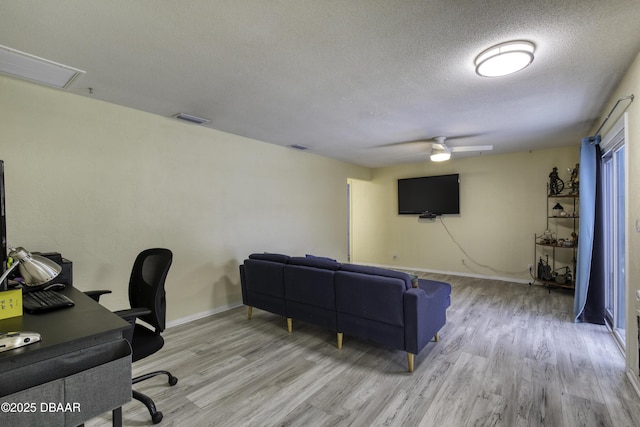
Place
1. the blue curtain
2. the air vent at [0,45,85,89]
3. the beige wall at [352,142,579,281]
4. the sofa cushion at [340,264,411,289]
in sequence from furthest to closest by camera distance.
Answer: the beige wall at [352,142,579,281] < the blue curtain < the sofa cushion at [340,264,411,289] < the air vent at [0,45,85,89]

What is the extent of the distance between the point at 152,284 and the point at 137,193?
5.35 feet

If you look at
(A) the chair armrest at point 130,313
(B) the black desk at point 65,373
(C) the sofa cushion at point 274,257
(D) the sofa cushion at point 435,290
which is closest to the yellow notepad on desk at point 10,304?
(B) the black desk at point 65,373

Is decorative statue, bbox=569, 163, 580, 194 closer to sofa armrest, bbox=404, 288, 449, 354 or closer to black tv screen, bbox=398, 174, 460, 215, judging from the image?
black tv screen, bbox=398, 174, 460, 215

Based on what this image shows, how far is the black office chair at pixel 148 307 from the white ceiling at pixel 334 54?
1.47m

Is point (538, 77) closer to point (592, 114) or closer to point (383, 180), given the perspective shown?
point (592, 114)

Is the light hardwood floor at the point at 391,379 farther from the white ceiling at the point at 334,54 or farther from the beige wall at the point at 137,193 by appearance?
the white ceiling at the point at 334,54

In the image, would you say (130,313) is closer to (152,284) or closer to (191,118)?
(152,284)

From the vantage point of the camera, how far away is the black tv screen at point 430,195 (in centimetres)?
609

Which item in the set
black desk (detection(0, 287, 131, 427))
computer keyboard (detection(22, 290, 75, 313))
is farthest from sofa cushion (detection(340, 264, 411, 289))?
computer keyboard (detection(22, 290, 75, 313))

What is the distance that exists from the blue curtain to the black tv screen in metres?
2.70

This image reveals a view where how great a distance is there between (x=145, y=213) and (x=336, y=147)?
303cm

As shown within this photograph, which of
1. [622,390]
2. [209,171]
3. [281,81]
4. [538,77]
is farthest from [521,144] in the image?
[209,171]

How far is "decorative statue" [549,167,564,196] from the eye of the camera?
4953mm

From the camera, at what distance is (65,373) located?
108 cm
